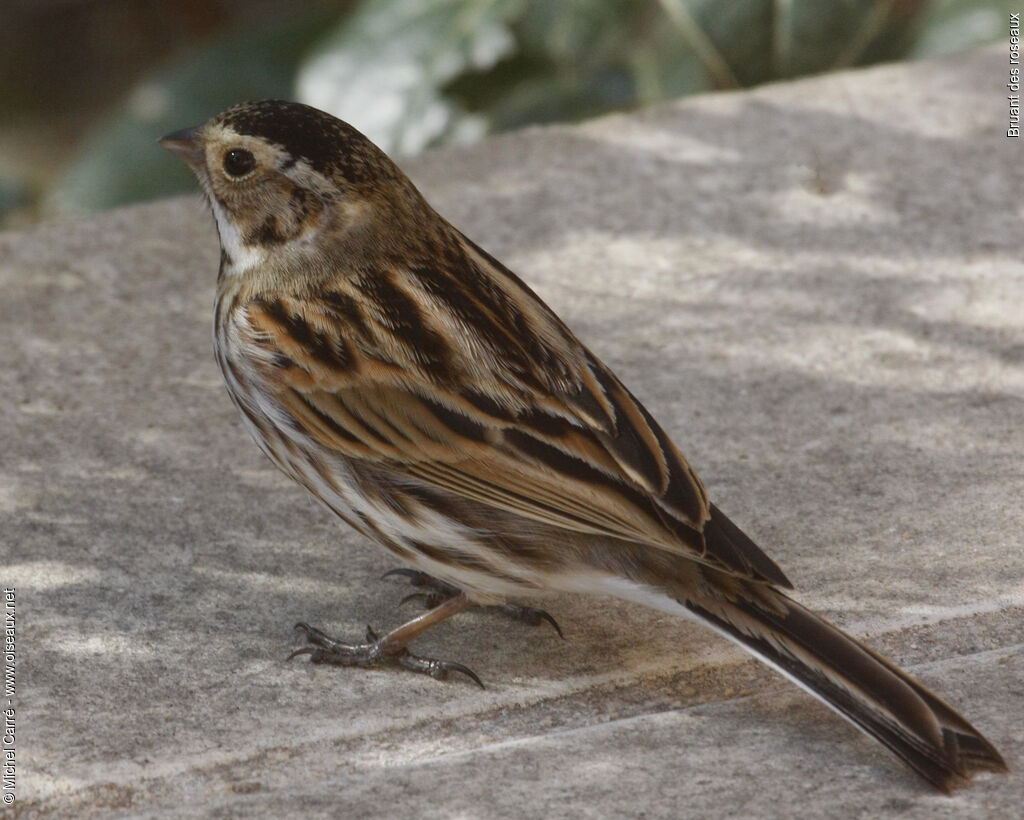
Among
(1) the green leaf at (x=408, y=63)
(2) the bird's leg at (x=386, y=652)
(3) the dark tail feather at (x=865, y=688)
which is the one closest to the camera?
(3) the dark tail feather at (x=865, y=688)

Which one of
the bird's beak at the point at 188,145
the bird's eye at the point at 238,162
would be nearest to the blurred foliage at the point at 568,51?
the bird's beak at the point at 188,145

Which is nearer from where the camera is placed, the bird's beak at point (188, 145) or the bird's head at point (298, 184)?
the bird's head at point (298, 184)

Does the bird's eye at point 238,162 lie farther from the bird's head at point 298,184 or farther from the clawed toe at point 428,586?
the clawed toe at point 428,586

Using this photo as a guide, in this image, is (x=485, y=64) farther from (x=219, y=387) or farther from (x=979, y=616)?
(x=979, y=616)

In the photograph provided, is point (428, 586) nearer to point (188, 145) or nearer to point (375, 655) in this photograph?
point (375, 655)

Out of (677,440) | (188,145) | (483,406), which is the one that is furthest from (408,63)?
(483,406)

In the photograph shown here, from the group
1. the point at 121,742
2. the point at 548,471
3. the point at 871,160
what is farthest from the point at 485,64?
the point at 121,742
